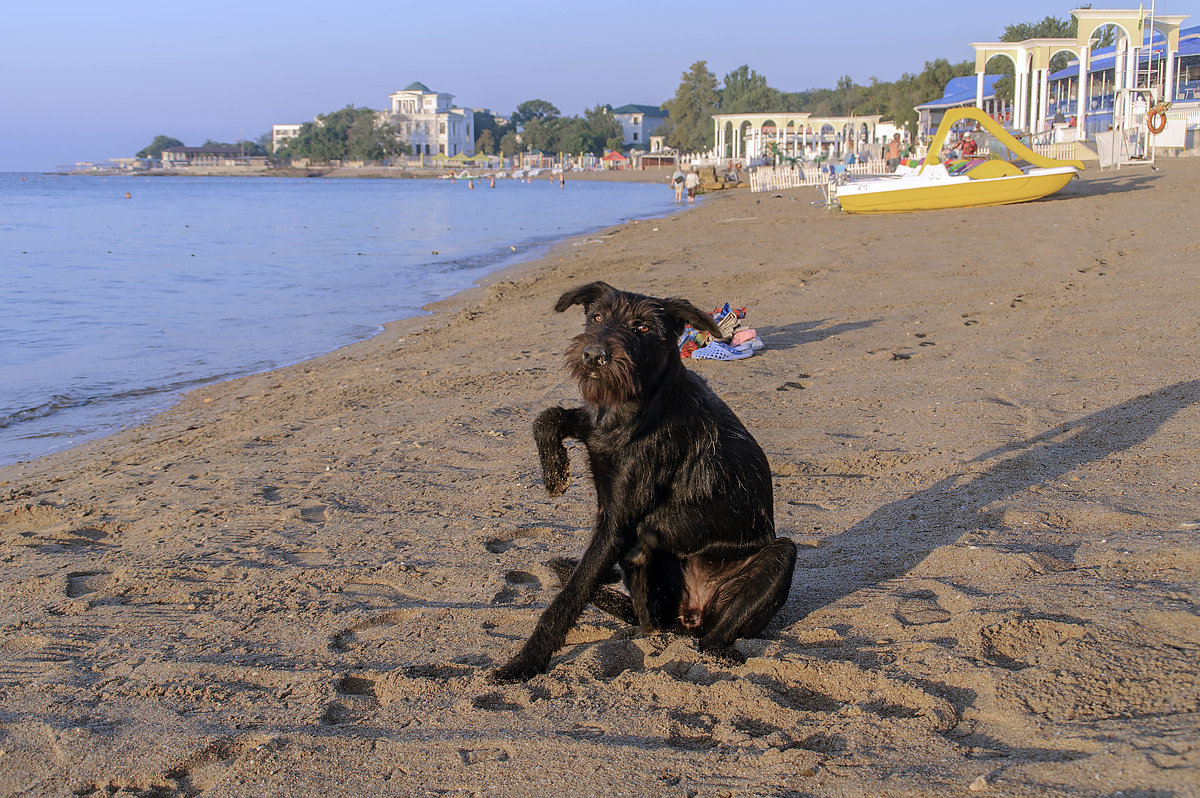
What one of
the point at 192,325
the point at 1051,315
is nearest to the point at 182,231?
the point at 192,325

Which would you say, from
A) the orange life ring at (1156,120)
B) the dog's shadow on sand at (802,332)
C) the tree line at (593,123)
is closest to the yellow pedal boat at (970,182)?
the orange life ring at (1156,120)

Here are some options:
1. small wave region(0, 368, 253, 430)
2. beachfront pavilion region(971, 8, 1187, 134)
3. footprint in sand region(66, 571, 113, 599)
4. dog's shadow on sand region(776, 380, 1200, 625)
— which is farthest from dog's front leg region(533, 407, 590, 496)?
beachfront pavilion region(971, 8, 1187, 134)

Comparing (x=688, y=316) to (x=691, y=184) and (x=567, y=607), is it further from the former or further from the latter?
(x=691, y=184)

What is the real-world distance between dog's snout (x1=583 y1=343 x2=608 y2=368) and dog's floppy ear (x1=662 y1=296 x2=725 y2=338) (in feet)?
1.16

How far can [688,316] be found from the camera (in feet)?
10.6

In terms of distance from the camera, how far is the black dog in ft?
10.4

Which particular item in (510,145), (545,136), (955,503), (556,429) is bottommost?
(955,503)

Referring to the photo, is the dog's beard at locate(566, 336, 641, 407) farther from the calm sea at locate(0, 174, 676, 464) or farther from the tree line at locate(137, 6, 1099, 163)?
the tree line at locate(137, 6, 1099, 163)

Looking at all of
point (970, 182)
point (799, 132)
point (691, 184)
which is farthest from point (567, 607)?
point (799, 132)

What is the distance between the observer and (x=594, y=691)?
3.04 m

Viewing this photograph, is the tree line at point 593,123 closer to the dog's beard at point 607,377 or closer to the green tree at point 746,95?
the green tree at point 746,95

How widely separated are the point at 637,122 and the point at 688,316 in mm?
174333

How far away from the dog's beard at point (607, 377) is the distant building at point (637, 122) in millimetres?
170184

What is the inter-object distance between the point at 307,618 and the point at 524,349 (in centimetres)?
616
